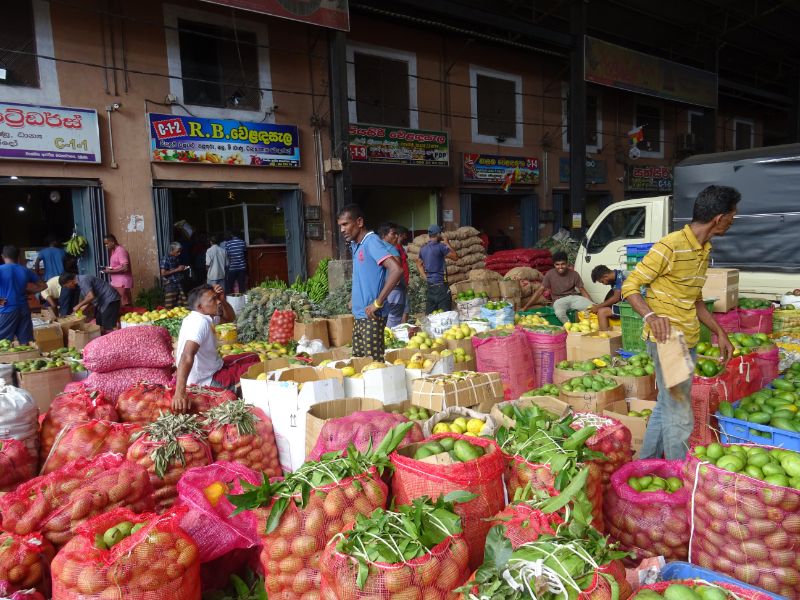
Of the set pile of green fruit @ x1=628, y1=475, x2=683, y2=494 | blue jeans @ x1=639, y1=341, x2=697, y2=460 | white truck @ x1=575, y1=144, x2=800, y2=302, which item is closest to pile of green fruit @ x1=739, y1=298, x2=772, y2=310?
white truck @ x1=575, y1=144, x2=800, y2=302

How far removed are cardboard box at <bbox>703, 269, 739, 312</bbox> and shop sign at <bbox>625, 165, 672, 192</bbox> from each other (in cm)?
1397

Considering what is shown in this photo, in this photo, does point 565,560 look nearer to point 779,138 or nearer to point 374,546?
point 374,546

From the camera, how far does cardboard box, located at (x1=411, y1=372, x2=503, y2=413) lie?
375cm

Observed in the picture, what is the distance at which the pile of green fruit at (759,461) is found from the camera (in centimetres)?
224

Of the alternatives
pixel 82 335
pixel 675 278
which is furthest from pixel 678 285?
pixel 82 335

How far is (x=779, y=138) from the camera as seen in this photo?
976 inches

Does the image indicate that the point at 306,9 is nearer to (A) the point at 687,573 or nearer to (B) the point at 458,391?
(B) the point at 458,391

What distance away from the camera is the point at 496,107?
15.5m

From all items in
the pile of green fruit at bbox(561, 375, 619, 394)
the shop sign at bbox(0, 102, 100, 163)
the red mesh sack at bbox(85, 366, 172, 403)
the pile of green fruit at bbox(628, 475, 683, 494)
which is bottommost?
the pile of green fruit at bbox(628, 475, 683, 494)

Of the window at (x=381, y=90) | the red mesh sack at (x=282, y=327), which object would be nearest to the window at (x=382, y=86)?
the window at (x=381, y=90)

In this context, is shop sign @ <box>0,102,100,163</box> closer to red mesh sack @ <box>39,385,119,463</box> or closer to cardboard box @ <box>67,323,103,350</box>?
cardboard box @ <box>67,323,103,350</box>

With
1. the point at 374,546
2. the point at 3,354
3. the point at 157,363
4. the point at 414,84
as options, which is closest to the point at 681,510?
the point at 374,546

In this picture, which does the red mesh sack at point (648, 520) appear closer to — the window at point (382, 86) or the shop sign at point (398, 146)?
the shop sign at point (398, 146)

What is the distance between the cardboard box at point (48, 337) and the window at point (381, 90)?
7.93 meters
